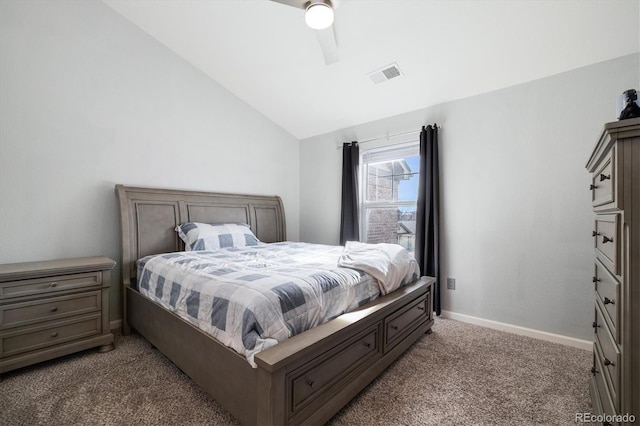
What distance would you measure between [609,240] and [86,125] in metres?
3.74

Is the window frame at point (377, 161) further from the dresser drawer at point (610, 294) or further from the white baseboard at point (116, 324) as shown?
the white baseboard at point (116, 324)

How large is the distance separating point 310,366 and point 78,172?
8.73 feet

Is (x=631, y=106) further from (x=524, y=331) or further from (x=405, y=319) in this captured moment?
(x=524, y=331)

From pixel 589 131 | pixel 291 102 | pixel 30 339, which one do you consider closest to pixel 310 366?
pixel 30 339

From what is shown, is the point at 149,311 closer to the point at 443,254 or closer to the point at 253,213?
the point at 253,213

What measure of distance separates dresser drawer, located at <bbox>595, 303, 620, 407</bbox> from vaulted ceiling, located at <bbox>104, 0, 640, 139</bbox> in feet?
6.54

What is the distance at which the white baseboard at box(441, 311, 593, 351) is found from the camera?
2.30 m

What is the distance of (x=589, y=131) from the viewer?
7.46 ft

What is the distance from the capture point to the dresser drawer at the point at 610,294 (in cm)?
109

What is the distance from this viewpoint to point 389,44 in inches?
98.3

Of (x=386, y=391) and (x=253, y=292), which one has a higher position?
(x=253, y=292)

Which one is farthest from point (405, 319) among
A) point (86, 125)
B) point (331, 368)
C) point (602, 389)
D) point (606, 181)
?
point (86, 125)

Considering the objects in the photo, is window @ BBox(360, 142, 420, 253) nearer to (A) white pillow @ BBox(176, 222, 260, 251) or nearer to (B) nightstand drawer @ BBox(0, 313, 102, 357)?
(A) white pillow @ BBox(176, 222, 260, 251)

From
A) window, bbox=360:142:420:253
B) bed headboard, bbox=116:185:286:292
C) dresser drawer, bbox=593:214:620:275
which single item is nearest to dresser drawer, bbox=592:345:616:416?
dresser drawer, bbox=593:214:620:275
